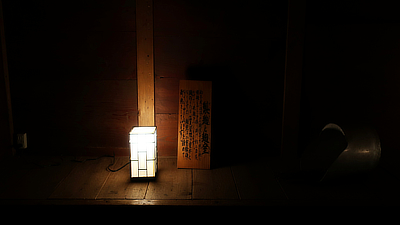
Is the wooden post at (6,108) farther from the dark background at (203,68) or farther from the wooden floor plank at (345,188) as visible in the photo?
the wooden floor plank at (345,188)

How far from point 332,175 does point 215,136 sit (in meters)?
1.34

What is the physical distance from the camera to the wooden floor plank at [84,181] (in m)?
2.57

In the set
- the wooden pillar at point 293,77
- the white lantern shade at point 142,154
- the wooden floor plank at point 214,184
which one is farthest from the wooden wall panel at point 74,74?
the wooden pillar at point 293,77

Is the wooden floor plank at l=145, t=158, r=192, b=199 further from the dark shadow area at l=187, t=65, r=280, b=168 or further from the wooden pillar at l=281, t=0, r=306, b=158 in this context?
the wooden pillar at l=281, t=0, r=306, b=158

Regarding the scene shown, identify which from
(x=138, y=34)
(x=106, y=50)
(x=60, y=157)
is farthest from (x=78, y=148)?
(x=138, y=34)

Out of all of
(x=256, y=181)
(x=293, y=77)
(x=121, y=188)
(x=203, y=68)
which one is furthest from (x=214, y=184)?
(x=293, y=77)

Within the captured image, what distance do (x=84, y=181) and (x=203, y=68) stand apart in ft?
5.76

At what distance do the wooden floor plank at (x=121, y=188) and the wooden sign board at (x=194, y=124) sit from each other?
571 mm

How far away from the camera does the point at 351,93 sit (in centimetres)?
340

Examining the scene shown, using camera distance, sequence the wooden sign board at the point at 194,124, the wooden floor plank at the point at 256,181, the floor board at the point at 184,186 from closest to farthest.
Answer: the floor board at the point at 184,186 < the wooden floor plank at the point at 256,181 < the wooden sign board at the point at 194,124

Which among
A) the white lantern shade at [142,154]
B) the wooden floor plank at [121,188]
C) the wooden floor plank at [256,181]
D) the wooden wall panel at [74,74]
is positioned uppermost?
the wooden wall panel at [74,74]

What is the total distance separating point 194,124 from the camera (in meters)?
3.12

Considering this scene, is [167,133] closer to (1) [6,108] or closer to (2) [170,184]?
(2) [170,184]

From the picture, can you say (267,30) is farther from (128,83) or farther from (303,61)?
(128,83)
